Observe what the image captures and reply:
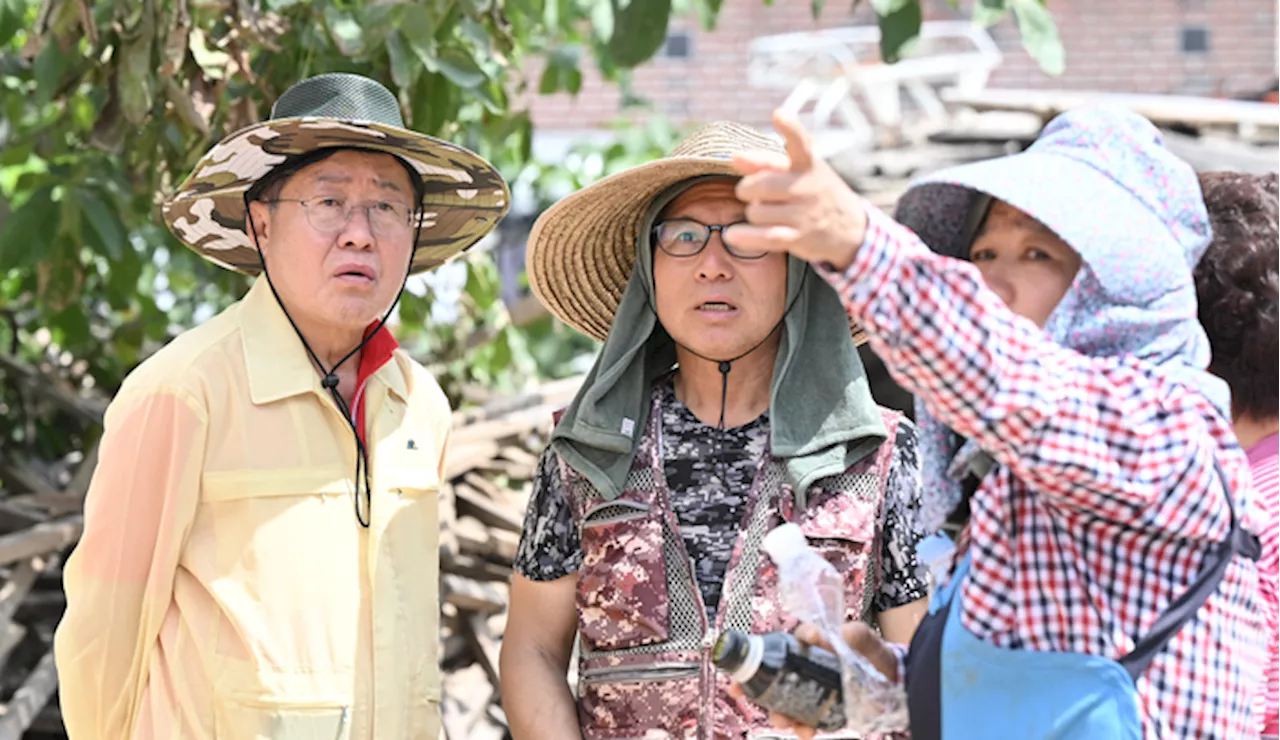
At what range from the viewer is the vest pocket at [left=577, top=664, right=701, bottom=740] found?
8.02ft

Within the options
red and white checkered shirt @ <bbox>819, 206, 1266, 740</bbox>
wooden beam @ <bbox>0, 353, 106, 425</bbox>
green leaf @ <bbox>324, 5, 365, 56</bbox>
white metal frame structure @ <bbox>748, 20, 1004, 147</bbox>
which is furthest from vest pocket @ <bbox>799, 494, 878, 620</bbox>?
white metal frame structure @ <bbox>748, 20, 1004, 147</bbox>

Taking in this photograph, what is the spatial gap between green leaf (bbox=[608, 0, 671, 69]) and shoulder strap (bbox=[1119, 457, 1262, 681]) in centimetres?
244

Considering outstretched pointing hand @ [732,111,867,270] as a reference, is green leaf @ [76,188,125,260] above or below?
below

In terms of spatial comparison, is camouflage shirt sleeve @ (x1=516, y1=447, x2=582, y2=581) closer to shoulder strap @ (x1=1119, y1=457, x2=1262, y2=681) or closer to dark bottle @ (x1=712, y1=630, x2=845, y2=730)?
dark bottle @ (x1=712, y1=630, x2=845, y2=730)

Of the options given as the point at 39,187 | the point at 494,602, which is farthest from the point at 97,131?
the point at 494,602

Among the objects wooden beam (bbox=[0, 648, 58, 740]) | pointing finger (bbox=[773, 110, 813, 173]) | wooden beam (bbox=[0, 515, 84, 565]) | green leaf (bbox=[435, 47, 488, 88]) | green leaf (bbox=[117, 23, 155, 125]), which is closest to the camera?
pointing finger (bbox=[773, 110, 813, 173])

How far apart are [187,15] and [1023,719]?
257 centimetres

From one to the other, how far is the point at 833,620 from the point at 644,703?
66 centimetres

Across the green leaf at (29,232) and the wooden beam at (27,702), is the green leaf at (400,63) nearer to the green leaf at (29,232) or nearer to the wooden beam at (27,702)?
the green leaf at (29,232)

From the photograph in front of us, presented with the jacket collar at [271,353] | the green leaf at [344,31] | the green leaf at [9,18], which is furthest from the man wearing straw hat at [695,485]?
the green leaf at [9,18]

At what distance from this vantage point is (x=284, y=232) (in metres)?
2.63

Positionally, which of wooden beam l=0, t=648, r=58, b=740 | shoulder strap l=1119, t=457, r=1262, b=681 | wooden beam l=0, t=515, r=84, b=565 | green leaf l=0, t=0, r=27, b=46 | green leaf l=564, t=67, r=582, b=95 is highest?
green leaf l=0, t=0, r=27, b=46

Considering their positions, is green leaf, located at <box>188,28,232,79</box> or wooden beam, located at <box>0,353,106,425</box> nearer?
green leaf, located at <box>188,28,232,79</box>

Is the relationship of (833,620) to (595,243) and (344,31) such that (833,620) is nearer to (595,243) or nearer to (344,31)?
(595,243)
